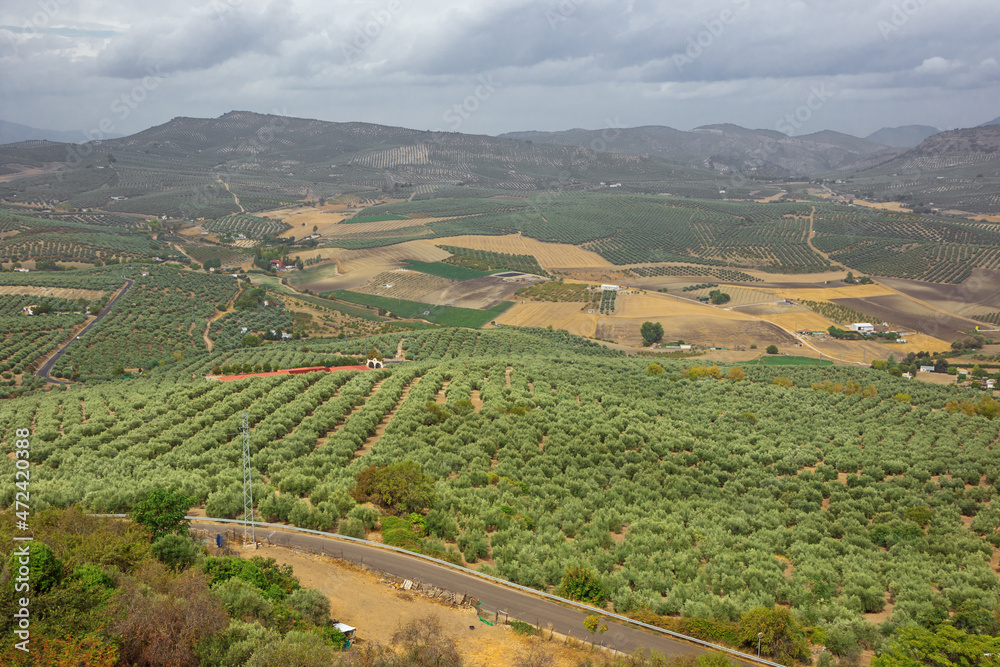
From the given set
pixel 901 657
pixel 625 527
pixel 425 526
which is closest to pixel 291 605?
pixel 425 526

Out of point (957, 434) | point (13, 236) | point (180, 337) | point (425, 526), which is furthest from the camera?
point (13, 236)

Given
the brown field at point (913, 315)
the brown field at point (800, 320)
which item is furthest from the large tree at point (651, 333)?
the brown field at point (913, 315)

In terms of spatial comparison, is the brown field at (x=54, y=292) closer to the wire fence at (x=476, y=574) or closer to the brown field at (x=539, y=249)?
the brown field at (x=539, y=249)

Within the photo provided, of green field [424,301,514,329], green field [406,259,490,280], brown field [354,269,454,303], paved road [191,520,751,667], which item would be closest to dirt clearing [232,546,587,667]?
paved road [191,520,751,667]

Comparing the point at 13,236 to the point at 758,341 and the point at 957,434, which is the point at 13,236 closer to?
the point at 758,341

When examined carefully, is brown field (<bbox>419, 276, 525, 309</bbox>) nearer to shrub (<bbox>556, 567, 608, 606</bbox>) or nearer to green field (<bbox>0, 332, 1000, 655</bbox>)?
green field (<bbox>0, 332, 1000, 655</bbox>)
